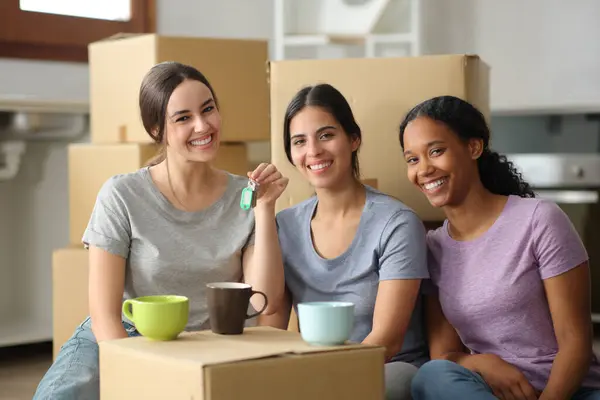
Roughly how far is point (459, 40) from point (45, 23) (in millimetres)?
1623

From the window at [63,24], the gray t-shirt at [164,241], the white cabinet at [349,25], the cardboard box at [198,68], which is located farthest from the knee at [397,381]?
the white cabinet at [349,25]

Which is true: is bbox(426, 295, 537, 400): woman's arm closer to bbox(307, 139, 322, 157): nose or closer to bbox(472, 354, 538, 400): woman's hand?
bbox(472, 354, 538, 400): woman's hand

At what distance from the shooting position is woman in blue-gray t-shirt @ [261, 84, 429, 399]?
1.56 metres

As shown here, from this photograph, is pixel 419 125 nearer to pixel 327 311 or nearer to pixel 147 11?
pixel 327 311

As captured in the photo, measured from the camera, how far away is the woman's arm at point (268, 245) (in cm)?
161

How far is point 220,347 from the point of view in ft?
3.98

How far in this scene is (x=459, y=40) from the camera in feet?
12.3

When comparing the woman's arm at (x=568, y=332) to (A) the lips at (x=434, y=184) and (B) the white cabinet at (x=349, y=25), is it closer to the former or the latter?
(A) the lips at (x=434, y=184)

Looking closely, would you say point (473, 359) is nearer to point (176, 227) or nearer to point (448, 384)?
point (448, 384)

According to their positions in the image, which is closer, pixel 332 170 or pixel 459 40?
pixel 332 170

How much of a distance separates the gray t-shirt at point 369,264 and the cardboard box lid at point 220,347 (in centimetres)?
30

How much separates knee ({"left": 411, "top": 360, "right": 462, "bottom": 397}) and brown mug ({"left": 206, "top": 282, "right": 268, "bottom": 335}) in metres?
0.32

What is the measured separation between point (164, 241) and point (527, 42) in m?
2.38

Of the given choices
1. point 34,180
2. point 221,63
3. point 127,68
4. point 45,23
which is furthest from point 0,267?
point 221,63
